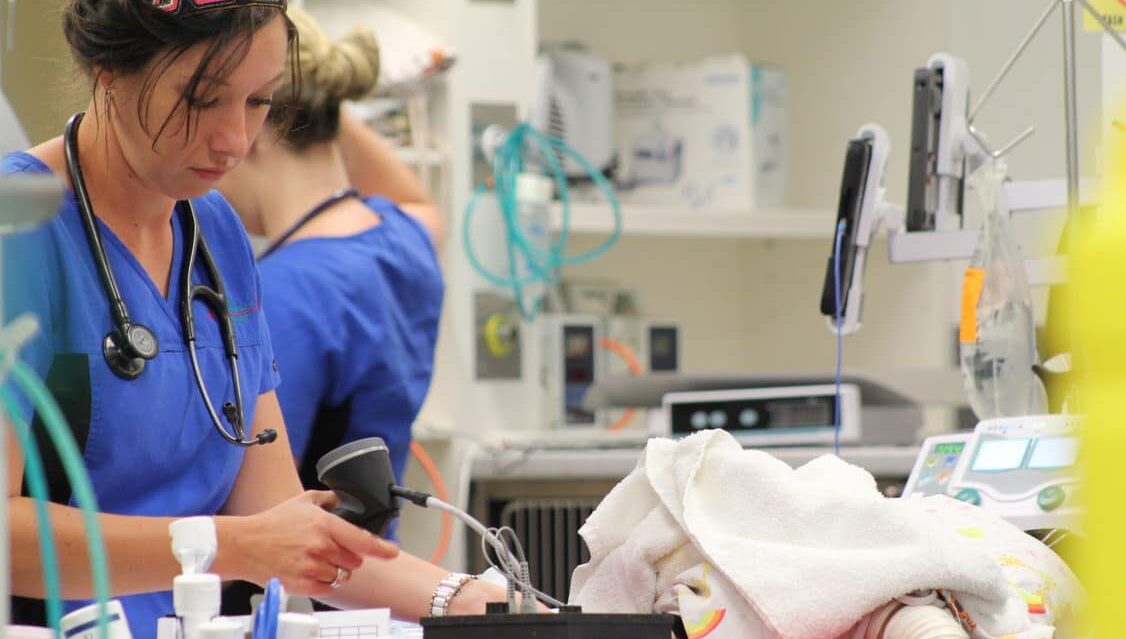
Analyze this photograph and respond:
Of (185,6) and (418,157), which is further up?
(185,6)

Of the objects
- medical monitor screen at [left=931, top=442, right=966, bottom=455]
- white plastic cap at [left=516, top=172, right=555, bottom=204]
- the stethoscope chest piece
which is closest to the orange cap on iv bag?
the stethoscope chest piece

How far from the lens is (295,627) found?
3.13 feet

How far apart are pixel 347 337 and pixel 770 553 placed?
41.4 inches

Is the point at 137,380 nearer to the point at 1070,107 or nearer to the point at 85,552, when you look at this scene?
the point at 85,552

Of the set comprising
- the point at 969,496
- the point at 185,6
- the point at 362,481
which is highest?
the point at 185,6

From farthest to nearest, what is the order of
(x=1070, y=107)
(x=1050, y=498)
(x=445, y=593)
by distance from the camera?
(x=1070, y=107), (x=1050, y=498), (x=445, y=593)

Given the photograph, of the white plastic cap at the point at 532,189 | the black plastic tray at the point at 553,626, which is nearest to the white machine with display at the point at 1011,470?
the black plastic tray at the point at 553,626

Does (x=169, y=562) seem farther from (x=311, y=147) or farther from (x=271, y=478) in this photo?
(x=311, y=147)

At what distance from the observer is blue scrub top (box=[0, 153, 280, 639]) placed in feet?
4.09

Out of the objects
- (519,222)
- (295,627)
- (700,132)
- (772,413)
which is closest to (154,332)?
(295,627)

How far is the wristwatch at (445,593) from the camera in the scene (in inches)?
53.1

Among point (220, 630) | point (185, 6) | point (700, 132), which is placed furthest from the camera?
point (700, 132)

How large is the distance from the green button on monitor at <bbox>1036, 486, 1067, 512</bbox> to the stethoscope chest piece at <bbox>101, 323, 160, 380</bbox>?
2.89 feet

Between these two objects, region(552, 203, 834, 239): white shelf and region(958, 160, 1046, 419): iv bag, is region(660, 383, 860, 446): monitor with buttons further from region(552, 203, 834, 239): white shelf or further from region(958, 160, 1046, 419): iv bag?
region(958, 160, 1046, 419): iv bag
